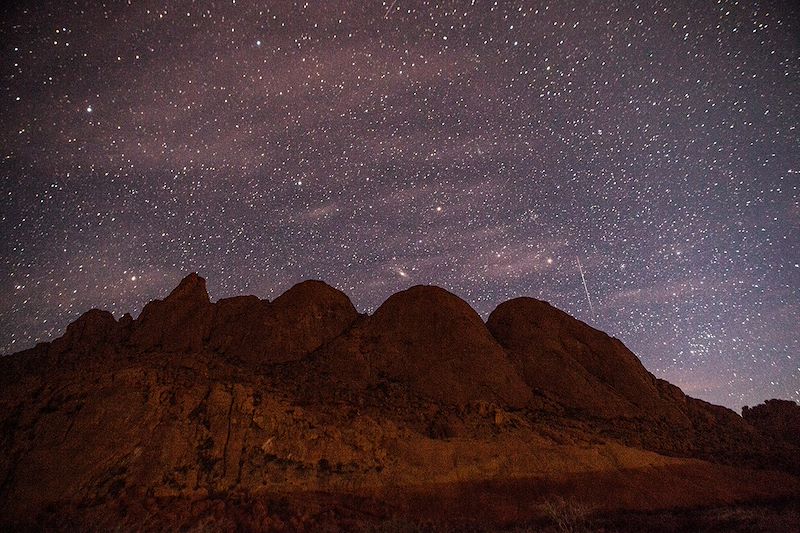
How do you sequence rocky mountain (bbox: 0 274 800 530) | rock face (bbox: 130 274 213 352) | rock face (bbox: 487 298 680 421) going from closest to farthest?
rocky mountain (bbox: 0 274 800 530)
rock face (bbox: 130 274 213 352)
rock face (bbox: 487 298 680 421)

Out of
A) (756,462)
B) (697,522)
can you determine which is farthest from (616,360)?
(697,522)

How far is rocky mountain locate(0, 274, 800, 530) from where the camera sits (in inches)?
682

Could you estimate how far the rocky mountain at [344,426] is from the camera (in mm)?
17328

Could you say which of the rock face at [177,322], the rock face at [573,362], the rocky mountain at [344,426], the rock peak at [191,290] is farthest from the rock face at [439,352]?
the rock peak at [191,290]

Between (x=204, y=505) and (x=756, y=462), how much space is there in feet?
97.7

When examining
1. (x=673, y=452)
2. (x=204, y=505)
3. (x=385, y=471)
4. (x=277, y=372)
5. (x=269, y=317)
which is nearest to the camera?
(x=204, y=505)

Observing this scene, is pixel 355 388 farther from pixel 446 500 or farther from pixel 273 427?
pixel 446 500

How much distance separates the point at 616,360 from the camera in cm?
3369

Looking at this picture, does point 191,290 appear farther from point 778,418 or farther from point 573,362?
point 778,418

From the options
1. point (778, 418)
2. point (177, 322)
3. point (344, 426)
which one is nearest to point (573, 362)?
point (344, 426)

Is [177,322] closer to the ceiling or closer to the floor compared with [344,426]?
closer to the ceiling

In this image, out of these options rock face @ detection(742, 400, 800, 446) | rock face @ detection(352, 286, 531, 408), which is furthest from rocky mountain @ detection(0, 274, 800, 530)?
rock face @ detection(742, 400, 800, 446)

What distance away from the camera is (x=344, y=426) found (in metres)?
21.2

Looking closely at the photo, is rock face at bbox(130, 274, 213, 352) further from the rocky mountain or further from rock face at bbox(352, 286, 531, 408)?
rock face at bbox(352, 286, 531, 408)
